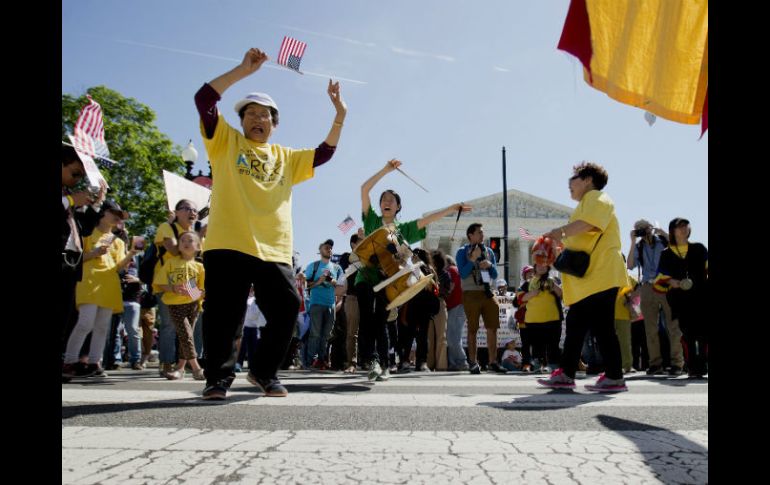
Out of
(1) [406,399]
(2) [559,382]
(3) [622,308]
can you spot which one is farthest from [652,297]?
(1) [406,399]

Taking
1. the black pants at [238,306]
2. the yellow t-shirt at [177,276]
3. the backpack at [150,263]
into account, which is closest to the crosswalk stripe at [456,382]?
the yellow t-shirt at [177,276]

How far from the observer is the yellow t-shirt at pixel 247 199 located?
3.65 meters

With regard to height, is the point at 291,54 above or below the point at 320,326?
above

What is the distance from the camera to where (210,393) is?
3.57m

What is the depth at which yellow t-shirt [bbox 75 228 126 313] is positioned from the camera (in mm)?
6359

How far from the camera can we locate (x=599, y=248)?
4.66 m

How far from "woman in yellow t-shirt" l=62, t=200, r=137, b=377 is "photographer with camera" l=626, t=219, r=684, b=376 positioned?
6526 mm

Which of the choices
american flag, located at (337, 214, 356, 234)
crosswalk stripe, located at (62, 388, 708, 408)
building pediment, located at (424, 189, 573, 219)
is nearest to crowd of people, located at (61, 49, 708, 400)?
crosswalk stripe, located at (62, 388, 708, 408)

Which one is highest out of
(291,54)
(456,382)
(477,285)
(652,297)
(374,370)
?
(291,54)

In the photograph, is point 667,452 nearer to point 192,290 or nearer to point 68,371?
point 192,290

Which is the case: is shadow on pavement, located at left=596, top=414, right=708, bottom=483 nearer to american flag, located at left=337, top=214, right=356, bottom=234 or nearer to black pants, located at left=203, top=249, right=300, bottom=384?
black pants, located at left=203, top=249, right=300, bottom=384

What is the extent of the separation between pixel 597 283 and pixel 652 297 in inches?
141
